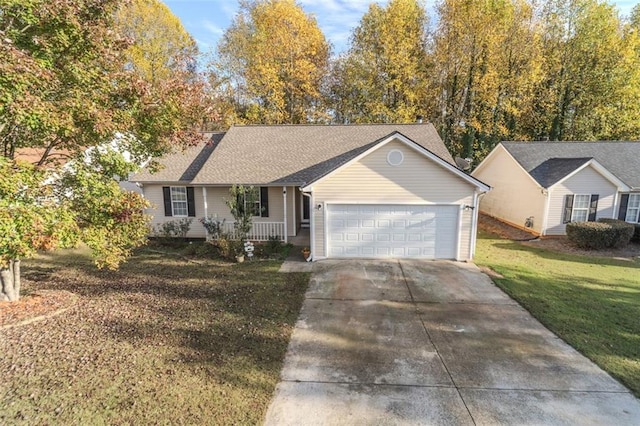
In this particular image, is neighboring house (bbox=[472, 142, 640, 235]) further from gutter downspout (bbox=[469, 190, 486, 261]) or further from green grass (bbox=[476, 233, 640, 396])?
gutter downspout (bbox=[469, 190, 486, 261])

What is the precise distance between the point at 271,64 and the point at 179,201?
1583 cm

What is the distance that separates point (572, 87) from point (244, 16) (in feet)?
88.9

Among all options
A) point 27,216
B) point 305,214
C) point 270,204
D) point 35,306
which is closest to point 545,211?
point 305,214

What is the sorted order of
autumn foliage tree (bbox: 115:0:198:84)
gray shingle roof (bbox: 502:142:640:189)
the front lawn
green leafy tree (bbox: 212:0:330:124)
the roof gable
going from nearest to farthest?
the front lawn, the roof gable, gray shingle roof (bbox: 502:142:640:189), autumn foliage tree (bbox: 115:0:198:84), green leafy tree (bbox: 212:0:330:124)

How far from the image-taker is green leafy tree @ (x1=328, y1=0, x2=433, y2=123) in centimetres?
2558

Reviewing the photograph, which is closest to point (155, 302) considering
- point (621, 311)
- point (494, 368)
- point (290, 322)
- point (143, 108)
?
point (290, 322)

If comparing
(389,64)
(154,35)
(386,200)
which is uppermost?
(154,35)

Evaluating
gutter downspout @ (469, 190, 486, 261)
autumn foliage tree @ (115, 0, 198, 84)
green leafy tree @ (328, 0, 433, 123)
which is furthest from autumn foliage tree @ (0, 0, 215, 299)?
green leafy tree @ (328, 0, 433, 123)

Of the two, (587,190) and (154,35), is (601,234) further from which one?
(154,35)

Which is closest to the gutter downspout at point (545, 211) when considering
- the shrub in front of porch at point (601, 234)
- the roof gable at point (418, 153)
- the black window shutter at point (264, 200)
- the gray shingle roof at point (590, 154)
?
the shrub in front of porch at point (601, 234)

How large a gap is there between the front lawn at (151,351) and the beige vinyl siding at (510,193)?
13.2 m

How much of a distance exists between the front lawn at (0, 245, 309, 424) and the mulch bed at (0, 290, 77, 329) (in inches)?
11.0

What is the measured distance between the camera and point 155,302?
8.52m

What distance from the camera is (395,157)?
11789 mm
